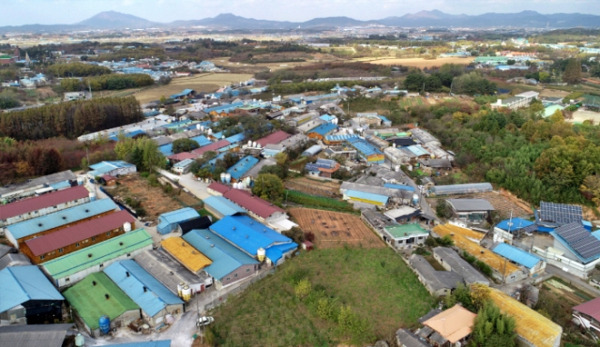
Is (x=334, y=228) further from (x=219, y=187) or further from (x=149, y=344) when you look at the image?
(x=149, y=344)

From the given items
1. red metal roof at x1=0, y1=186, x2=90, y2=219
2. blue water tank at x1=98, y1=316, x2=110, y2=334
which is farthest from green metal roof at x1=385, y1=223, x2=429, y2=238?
red metal roof at x1=0, y1=186, x2=90, y2=219

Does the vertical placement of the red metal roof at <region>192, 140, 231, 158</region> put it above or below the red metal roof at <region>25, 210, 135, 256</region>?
above

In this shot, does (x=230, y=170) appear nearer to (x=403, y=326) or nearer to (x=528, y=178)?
(x=403, y=326)

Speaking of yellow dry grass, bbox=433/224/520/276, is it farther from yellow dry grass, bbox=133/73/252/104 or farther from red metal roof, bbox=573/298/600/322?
yellow dry grass, bbox=133/73/252/104

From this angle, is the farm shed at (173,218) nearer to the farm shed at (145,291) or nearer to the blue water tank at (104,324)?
the farm shed at (145,291)

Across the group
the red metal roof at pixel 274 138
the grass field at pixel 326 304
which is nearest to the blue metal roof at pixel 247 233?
the grass field at pixel 326 304
